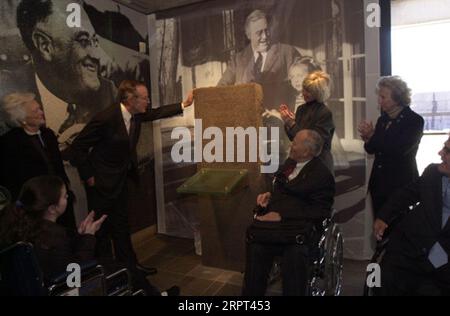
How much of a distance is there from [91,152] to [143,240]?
5.28 feet

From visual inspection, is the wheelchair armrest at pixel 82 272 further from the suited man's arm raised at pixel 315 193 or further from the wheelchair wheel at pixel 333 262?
the wheelchair wheel at pixel 333 262

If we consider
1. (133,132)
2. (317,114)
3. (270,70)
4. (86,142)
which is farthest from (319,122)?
(86,142)

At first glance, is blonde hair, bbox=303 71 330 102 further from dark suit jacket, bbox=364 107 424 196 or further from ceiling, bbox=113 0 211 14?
ceiling, bbox=113 0 211 14

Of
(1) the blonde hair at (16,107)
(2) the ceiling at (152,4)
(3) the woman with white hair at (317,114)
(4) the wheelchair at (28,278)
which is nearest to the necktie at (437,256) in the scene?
(3) the woman with white hair at (317,114)

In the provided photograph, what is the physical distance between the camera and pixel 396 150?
2578mm

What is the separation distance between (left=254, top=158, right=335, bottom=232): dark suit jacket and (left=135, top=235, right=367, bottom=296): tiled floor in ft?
2.43

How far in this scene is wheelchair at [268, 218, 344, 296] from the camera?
7.00ft

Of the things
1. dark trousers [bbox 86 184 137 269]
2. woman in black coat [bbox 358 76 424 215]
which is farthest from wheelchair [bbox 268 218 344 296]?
dark trousers [bbox 86 184 137 269]

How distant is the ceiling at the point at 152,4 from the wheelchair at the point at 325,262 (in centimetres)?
268

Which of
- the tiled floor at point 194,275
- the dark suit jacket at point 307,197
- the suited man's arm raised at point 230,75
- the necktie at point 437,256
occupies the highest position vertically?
the suited man's arm raised at point 230,75

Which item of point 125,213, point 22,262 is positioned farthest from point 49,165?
point 22,262

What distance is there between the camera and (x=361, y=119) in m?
3.23

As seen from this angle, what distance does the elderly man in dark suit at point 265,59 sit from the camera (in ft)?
11.4
